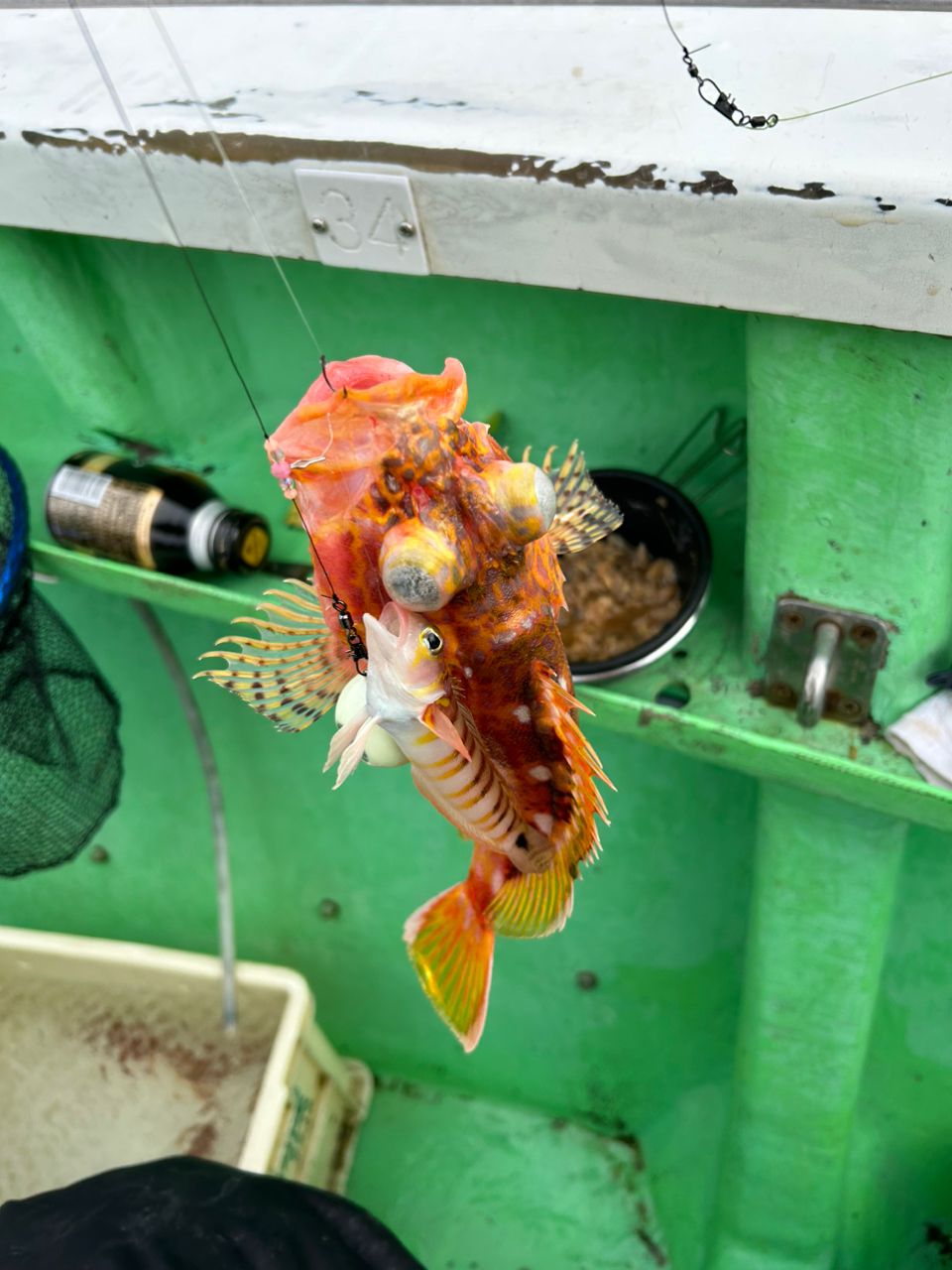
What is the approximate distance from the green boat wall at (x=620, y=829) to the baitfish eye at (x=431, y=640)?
2.20 feet

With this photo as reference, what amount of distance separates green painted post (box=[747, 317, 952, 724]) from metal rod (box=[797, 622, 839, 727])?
0.16ft

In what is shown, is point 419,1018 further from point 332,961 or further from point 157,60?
point 157,60

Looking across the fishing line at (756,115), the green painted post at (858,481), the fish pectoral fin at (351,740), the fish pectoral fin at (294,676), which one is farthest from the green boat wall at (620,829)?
the fish pectoral fin at (351,740)

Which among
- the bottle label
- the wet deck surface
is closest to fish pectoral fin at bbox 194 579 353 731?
the bottle label

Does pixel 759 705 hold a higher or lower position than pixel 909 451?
lower

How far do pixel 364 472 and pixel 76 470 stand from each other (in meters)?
1.30

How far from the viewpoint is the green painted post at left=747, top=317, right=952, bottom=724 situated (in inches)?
48.6

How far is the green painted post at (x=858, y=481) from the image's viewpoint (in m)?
1.23

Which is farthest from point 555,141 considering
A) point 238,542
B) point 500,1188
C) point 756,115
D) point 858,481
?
point 500,1188

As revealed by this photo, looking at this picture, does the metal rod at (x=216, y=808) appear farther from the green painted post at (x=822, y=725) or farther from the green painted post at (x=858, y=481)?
the green painted post at (x=858, y=481)

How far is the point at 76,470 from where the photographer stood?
6.40 ft

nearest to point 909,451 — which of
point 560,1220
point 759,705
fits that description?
point 759,705

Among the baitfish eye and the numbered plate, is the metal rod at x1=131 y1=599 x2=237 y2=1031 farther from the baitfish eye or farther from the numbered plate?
the baitfish eye

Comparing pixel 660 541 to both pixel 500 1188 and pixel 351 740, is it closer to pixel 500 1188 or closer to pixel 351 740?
pixel 351 740
